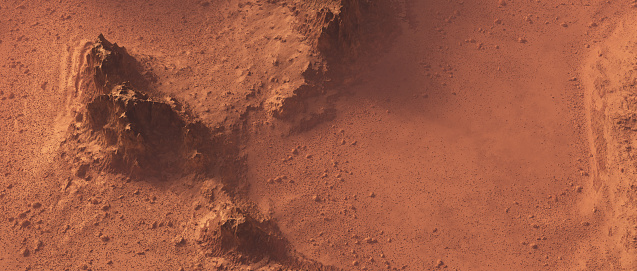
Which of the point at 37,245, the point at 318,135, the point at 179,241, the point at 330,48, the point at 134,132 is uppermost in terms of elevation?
the point at 330,48

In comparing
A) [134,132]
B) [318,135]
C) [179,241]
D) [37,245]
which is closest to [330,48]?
[318,135]

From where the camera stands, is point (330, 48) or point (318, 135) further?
point (330, 48)

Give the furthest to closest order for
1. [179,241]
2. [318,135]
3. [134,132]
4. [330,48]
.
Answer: [330,48]
[318,135]
[134,132]
[179,241]

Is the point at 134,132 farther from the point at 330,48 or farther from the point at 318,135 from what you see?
the point at 330,48

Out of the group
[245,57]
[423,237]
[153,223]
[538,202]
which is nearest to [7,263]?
[153,223]

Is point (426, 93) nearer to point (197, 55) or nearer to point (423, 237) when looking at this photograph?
point (423, 237)

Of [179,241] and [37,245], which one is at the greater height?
[37,245]

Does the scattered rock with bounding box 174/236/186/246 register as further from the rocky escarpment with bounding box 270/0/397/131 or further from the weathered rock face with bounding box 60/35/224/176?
the rocky escarpment with bounding box 270/0/397/131

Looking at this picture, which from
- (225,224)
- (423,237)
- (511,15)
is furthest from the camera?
(511,15)

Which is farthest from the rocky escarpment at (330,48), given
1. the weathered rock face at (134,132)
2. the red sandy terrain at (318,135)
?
the weathered rock face at (134,132)
